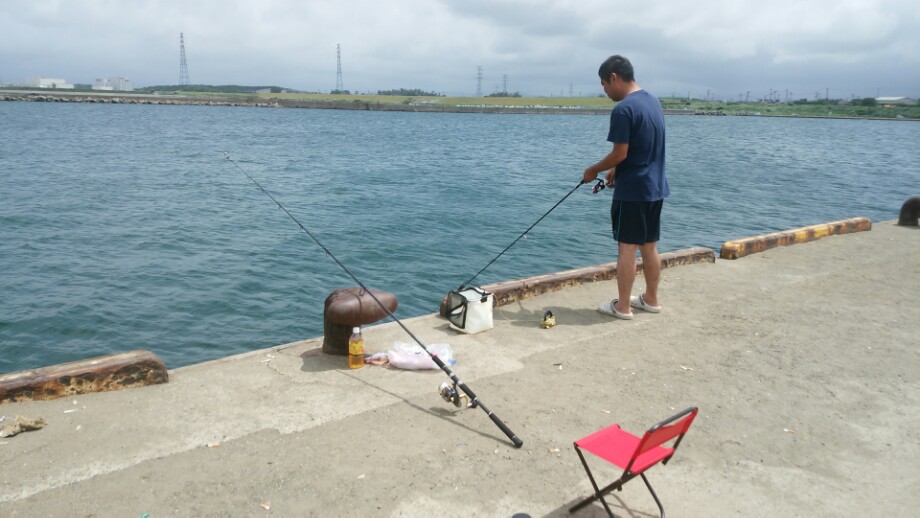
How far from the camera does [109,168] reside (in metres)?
27.9

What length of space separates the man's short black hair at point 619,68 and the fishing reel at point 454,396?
304cm

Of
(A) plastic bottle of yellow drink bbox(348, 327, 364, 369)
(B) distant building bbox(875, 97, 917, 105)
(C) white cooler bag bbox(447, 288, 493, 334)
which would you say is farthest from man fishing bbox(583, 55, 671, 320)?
(B) distant building bbox(875, 97, 917, 105)

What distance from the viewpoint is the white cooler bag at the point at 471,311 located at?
5.52 m

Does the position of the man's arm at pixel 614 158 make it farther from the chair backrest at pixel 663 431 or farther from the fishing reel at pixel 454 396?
the chair backrest at pixel 663 431

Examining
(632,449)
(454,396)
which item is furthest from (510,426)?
(632,449)

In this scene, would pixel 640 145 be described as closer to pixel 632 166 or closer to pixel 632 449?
pixel 632 166

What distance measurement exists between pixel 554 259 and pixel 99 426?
11181 mm

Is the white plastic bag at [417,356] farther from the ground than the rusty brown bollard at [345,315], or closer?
closer

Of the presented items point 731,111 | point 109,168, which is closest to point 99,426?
point 109,168

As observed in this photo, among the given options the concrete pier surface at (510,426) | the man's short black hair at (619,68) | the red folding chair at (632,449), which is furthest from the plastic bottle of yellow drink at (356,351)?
the man's short black hair at (619,68)

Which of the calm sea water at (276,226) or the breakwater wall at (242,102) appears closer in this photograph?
the calm sea water at (276,226)

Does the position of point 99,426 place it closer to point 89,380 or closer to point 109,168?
point 89,380

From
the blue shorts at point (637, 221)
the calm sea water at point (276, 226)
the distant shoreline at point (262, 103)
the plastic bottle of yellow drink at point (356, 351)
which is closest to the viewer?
the plastic bottle of yellow drink at point (356, 351)

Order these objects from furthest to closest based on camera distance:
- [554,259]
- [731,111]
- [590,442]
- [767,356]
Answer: [731,111] → [554,259] → [767,356] → [590,442]
